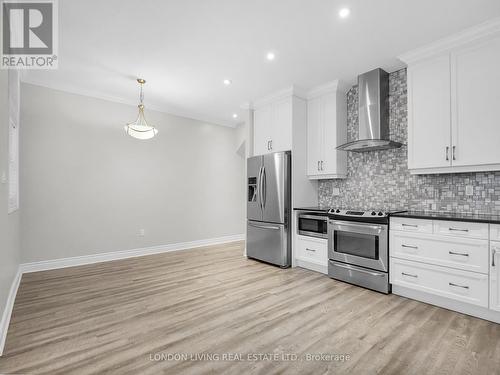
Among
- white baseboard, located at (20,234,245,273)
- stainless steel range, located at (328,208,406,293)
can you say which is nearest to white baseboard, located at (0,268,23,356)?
white baseboard, located at (20,234,245,273)

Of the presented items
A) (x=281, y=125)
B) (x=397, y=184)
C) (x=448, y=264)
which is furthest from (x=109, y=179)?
(x=448, y=264)

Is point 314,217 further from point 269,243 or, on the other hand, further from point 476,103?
point 476,103

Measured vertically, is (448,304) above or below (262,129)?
below

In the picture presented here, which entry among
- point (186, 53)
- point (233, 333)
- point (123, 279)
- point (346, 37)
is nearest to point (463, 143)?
point (346, 37)

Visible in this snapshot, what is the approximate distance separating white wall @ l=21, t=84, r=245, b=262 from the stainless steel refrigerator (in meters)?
1.54

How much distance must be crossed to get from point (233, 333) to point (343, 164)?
289cm

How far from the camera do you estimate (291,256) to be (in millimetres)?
Result: 4016

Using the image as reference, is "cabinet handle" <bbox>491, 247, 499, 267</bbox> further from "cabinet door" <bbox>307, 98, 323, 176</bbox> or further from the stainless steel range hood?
"cabinet door" <bbox>307, 98, 323, 176</bbox>

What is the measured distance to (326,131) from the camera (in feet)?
13.2

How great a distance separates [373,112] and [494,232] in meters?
1.87

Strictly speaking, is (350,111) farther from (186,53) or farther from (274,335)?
(274,335)

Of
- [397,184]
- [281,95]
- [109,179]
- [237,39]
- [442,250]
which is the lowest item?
[442,250]

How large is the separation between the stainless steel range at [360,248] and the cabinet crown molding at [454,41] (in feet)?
5.97

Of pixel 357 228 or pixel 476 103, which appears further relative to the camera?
pixel 357 228
